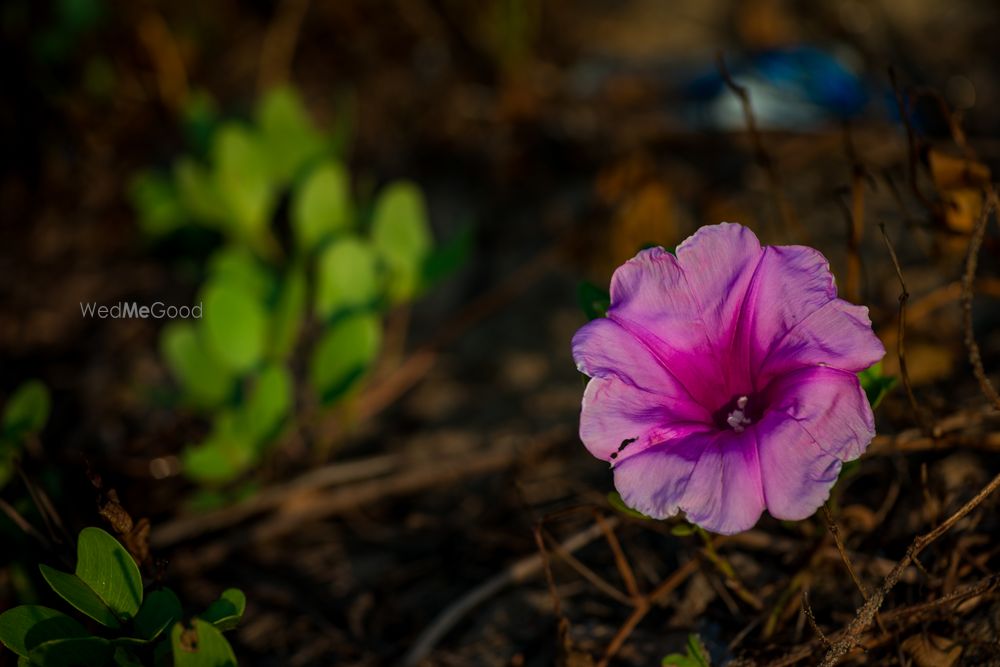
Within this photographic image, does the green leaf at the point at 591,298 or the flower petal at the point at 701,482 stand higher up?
the green leaf at the point at 591,298

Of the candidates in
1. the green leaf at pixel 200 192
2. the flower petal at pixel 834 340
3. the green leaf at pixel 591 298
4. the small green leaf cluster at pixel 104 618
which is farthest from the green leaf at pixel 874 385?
the green leaf at pixel 200 192

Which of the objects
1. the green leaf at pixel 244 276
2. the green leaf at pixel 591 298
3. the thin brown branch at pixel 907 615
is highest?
the green leaf at pixel 591 298

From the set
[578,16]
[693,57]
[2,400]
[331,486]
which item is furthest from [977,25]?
[2,400]

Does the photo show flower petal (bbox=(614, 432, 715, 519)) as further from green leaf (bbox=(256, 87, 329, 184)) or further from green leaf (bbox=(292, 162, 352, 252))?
green leaf (bbox=(256, 87, 329, 184))

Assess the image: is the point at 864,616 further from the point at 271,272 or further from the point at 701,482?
the point at 271,272

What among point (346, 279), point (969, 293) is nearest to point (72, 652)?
point (346, 279)

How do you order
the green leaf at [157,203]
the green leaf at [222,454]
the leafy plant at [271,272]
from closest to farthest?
the green leaf at [222,454] → the leafy plant at [271,272] → the green leaf at [157,203]

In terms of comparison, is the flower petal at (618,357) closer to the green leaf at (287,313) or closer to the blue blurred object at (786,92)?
the green leaf at (287,313)

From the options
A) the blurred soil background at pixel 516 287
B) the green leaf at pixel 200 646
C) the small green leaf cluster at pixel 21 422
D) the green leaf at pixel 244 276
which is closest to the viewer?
the green leaf at pixel 200 646
